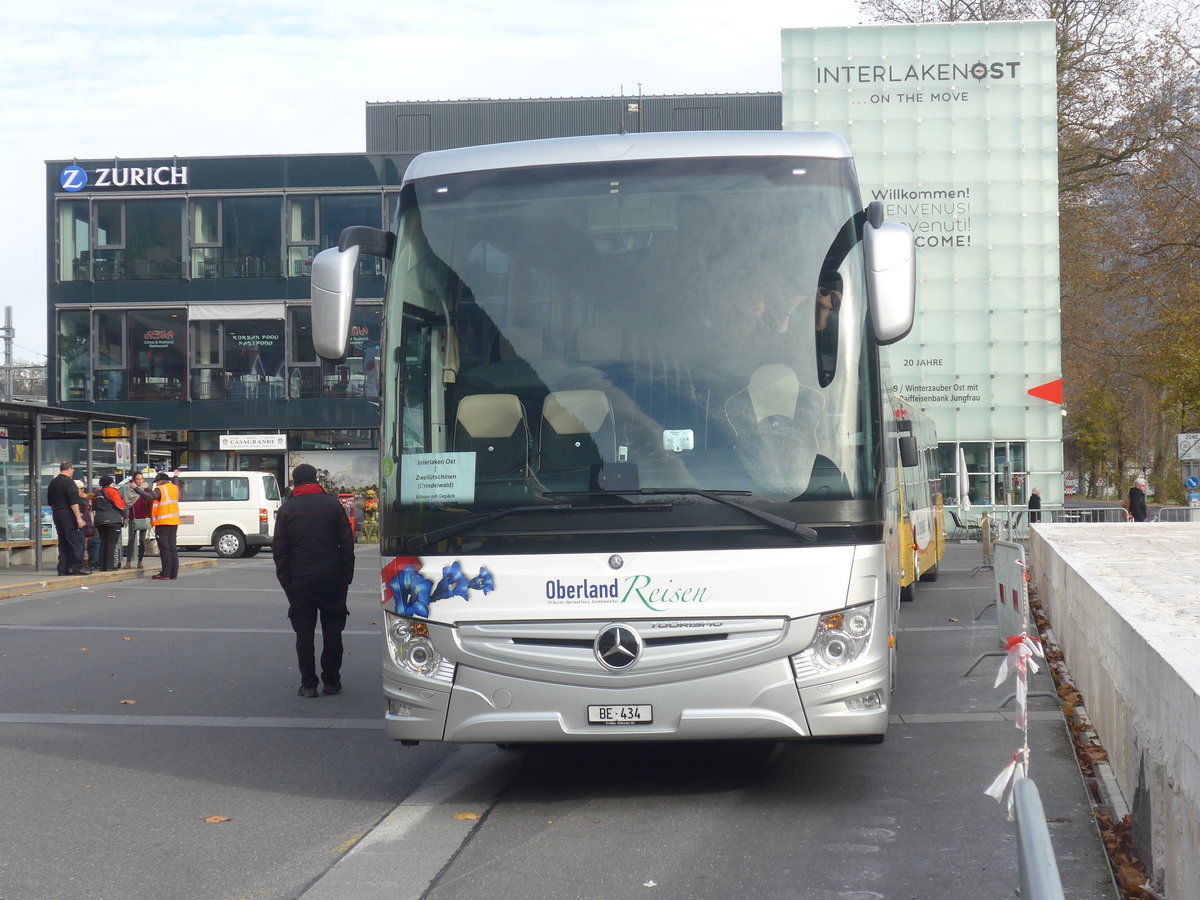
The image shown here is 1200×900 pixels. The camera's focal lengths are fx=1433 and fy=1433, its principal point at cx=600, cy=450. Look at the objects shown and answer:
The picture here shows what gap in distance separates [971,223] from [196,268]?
27.4 m

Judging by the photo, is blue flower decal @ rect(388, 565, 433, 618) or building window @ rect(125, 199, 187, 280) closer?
blue flower decal @ rect(388, 565, 433, 618)

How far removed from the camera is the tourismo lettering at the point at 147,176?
45.1 m

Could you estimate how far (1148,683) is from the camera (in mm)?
5328

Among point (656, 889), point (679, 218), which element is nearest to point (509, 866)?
point (656, 889)

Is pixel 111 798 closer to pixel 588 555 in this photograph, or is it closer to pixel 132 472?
pixel 588 555

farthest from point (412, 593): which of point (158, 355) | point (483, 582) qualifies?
point (158, 355)

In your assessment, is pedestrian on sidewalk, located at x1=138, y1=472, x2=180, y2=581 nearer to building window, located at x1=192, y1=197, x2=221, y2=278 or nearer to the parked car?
the parked car

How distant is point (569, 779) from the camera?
302 inches

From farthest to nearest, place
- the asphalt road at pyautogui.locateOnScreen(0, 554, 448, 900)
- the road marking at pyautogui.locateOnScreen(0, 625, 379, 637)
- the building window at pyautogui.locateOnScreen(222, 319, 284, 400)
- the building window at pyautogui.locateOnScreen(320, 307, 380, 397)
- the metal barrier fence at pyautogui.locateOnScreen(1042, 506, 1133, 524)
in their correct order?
the building window at pyautogui.locateOnScreen(222, 319, 284, 400)
the building window at pyautogui.locateOnScreen(320, 307, 380, 397)
the metal barrier fence at pyautogui.locateOnScreen(1042, 506, 1133, 524)
the road marking at pyautogui.locateOnScreen(0, 625, 379, 637)
the asphalt road at pyautogui.locateOnScreen(0, 554, 448, 900)

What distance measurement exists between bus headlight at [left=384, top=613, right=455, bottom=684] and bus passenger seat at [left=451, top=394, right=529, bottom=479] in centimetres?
78

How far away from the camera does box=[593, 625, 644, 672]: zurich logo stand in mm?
6457

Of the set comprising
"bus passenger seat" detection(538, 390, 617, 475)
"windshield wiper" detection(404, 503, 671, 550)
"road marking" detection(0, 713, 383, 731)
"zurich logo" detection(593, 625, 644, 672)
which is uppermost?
"bus passenger seat" detection(538, 390, 617, 475)

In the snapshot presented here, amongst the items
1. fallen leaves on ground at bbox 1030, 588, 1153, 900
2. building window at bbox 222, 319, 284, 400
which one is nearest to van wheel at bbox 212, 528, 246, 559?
building window at bbox 222, 319, 284, 400

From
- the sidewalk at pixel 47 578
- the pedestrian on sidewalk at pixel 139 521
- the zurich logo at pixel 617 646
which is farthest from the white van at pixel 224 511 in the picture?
the zurich logo at pixel 617 646
